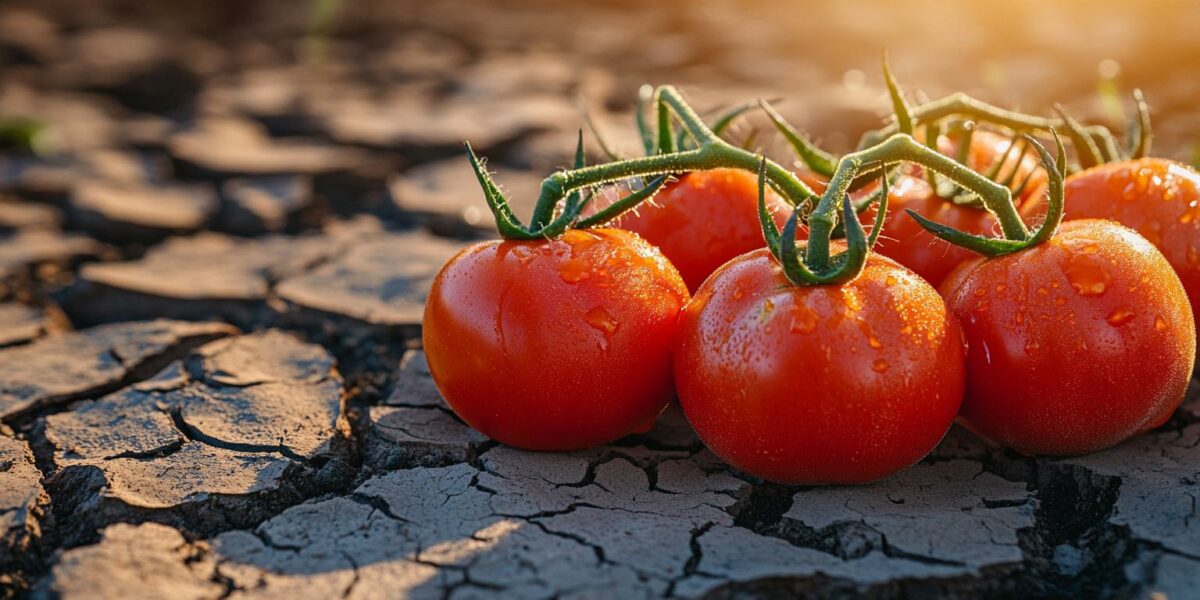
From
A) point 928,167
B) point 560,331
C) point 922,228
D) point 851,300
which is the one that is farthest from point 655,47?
A: point 851,300

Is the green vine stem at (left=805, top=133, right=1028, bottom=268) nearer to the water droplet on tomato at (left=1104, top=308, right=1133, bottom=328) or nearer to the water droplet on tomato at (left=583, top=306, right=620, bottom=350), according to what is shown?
the water droplet on tomato at (left=1104, top=308, right=1133, bottom=328)

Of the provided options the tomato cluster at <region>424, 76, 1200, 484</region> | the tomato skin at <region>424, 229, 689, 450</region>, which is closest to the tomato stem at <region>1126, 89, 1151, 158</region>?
the tomato cluster at <region>424, 76, 1200, 484</region>

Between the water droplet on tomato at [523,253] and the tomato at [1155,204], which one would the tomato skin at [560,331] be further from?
the tomato at [1155,204]

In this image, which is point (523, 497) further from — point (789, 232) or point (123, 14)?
point (123, 14)

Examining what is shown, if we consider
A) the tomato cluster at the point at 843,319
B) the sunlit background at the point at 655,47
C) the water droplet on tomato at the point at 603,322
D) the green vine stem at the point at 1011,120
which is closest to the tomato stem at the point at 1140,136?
the green vine stem at the point at 1011,120

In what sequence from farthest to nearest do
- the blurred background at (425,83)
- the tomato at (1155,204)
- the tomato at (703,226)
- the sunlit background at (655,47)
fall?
the sunlit background at (655,47)
the blurred background at (425,83)
the tomato at (703,226)
the tomato at (1155,204)

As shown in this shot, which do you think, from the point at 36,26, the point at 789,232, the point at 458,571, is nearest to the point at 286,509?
the point at 458,571
